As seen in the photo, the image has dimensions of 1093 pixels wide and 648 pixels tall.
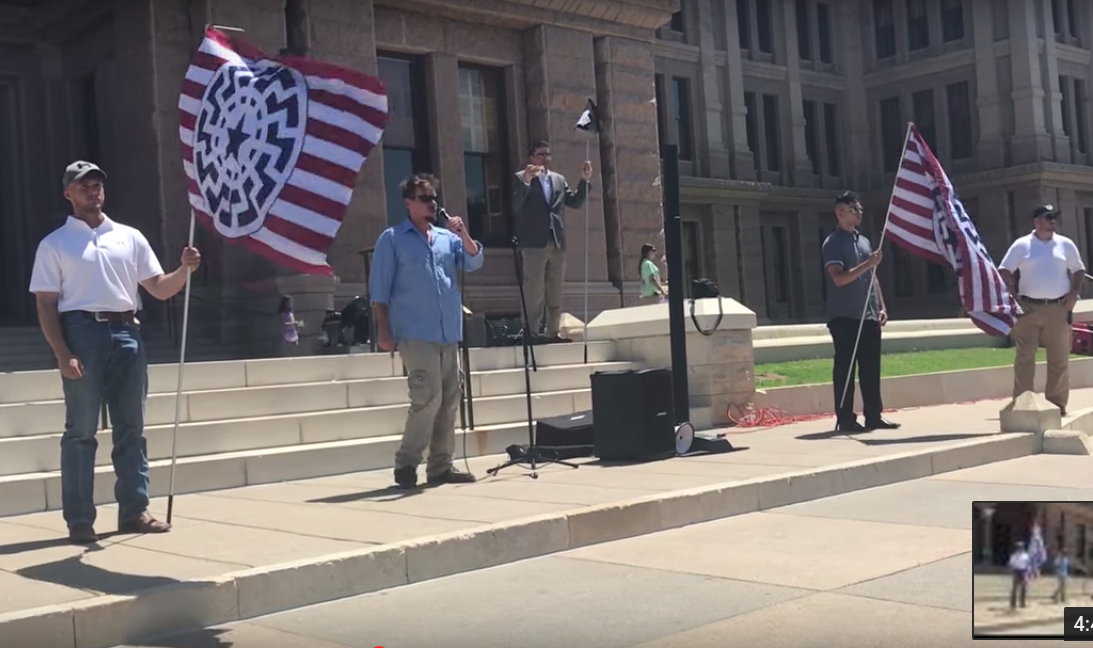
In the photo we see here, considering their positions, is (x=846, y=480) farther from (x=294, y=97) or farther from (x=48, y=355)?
(x=48, y=355)

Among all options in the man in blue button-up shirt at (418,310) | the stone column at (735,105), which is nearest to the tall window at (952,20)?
the stone column at (735,105)

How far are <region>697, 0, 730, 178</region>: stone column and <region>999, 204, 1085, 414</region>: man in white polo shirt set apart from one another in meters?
29.9

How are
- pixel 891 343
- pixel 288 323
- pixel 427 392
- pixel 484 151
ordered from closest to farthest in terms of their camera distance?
pixel 427 392 < pixel 288 323 < pixel 484 151 < pixel 891 343

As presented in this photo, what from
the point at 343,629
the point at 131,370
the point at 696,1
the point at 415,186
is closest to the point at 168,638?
the point at 343,629

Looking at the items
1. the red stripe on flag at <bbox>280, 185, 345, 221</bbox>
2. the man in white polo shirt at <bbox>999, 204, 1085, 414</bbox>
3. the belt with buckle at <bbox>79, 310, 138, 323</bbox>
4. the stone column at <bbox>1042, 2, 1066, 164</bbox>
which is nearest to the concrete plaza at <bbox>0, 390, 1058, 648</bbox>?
the belt with buckle at <bbox>79, 310, 138, 323</bbox>

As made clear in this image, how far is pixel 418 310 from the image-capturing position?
848cm

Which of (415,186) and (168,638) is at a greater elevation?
(415,186)

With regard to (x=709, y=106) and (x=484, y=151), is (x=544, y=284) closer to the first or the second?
(x=484, y=151)

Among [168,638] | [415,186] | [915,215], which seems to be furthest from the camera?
[915,215]

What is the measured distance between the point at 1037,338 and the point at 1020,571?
9680mm

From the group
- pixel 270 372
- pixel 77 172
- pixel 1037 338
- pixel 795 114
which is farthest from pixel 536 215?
pixel 795 114

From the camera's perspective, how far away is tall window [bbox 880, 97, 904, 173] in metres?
47.2

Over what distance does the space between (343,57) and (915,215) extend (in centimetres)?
739

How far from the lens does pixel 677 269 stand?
415 inches
